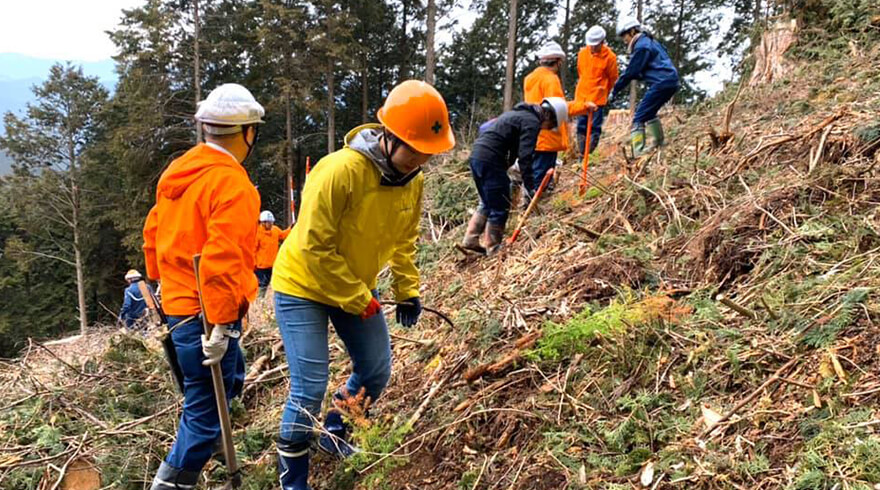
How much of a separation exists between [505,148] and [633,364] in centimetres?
287

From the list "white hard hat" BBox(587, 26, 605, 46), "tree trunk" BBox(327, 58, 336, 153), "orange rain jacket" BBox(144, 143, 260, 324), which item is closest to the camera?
"orange rain jacket" BBox(144, 143, 260, 324)

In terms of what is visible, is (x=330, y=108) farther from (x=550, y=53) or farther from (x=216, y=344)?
(x=216, y=344)

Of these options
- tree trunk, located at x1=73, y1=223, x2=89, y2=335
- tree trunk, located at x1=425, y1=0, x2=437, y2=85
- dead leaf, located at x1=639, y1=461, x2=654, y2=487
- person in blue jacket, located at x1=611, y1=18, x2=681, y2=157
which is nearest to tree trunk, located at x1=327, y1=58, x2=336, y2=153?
tree trunk, located at x1=425, y1=0, x2=437, y2=85

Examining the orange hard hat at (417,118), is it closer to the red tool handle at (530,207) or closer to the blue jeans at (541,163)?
the red tool handle at (530,207)

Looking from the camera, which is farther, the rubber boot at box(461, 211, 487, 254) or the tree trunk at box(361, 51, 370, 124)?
the tree trunk at box(361, 51, 370, 124)

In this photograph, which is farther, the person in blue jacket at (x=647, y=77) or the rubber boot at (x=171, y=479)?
the person in blue jacket at (x=647, y=77)

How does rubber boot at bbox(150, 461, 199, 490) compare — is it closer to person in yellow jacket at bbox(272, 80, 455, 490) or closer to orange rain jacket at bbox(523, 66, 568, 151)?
person in yellow jacket at bbox(272, 80, 455, 490)

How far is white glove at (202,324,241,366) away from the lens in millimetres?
2488

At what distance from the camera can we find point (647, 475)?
2211 mm

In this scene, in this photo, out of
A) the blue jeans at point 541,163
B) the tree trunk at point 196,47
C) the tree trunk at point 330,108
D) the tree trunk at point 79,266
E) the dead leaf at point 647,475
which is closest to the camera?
the dead leaf at point 647,475

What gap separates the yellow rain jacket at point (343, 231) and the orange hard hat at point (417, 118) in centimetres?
21

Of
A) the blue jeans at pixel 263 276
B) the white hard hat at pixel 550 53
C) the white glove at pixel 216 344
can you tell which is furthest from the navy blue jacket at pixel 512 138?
the blue jeans at pixel 263 276

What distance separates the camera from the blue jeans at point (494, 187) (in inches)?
207

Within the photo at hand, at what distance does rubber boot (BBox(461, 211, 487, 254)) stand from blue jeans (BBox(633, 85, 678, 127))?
2475mm
